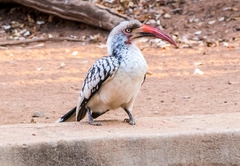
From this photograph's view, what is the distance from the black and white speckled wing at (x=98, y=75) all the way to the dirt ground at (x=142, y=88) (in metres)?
1.28

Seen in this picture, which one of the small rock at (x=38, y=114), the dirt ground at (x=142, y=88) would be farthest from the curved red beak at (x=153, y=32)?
the small rock at (x=38, y=114)

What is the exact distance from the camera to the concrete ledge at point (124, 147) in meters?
2.75

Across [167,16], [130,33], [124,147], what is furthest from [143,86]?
[124,147]

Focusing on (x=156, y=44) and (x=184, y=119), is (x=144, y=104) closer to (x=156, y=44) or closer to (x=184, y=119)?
(x=184, y=119)

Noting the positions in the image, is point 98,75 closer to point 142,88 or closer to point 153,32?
point 153,32

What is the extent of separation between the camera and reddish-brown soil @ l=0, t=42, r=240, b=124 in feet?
16.4

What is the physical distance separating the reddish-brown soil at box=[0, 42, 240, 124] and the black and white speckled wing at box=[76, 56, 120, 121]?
1.26 meters

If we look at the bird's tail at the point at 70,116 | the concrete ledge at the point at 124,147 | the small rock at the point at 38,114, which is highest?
the concrete ledge at the point at 124,147

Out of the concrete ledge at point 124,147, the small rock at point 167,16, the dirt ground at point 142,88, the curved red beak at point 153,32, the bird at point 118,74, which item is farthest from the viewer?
the small rock at point 167,16

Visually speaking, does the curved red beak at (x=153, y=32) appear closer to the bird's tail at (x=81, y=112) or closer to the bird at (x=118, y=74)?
the bird at (x=118, y=74)

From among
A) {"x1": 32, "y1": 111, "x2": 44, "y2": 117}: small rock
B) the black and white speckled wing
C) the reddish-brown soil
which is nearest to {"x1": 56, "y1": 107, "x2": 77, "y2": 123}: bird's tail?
the black and white speckled wing

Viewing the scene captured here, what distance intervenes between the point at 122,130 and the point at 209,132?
1.69ft

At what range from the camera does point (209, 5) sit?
8.70 m

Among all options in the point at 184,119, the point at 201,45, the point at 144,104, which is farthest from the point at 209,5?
the point at 184,119
